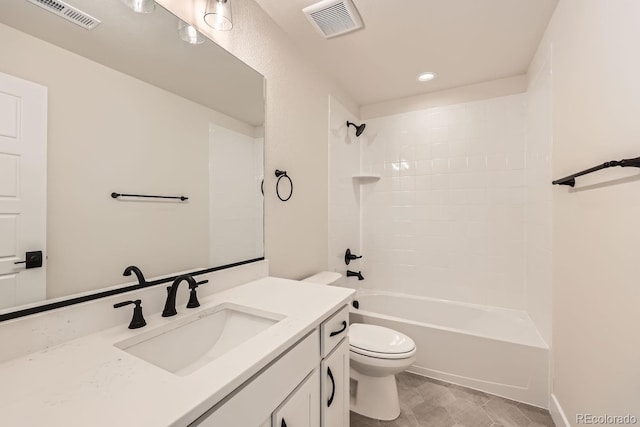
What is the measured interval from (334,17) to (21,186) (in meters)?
1.70

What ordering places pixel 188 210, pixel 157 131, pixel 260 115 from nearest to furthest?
pixel 157 131 < pixel 188 210 < pixel 260 115

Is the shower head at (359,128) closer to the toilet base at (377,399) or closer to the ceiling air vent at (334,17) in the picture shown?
the ceiling air vent at (334,17)

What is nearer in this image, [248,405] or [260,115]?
[248,405]

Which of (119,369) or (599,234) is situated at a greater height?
(599,234)

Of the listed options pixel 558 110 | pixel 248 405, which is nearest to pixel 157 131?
pixel 248 405

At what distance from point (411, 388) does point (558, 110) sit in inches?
81.2

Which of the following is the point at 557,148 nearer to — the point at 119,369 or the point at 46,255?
the point at 119,369

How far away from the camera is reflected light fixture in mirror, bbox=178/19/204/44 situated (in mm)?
1141

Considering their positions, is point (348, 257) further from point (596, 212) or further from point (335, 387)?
point (596, 212)

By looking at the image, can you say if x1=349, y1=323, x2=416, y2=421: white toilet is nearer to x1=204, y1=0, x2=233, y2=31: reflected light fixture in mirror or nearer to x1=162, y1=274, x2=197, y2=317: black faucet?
x1=162, y1=274, x2=197, y2=317: black faucet

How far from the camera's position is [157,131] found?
1044mm

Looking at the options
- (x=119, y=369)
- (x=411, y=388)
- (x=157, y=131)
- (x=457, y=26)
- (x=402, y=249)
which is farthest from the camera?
(x=402, y=249)

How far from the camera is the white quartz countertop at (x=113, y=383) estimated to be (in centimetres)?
50

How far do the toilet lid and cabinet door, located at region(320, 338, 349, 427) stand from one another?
0.41 m
